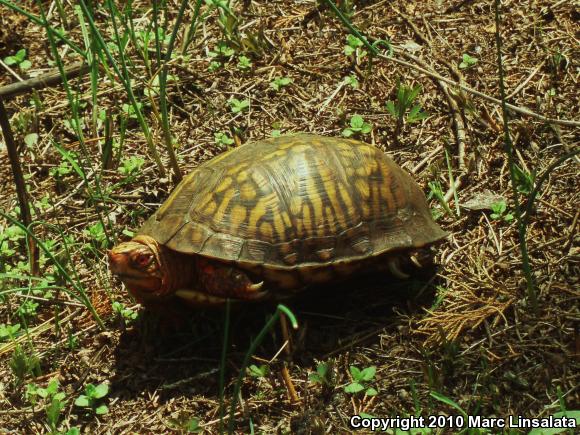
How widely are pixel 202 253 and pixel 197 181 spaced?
351 millimetres

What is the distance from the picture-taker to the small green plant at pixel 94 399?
2.70 m

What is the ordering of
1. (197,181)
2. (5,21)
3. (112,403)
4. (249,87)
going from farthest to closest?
(5,21)
(249,87)
(197,181)
(112,403)

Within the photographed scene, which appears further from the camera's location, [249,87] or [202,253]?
[249,87]

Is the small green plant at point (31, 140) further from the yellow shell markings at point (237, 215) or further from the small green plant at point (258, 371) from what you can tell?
the small green plant at point (258, 371)

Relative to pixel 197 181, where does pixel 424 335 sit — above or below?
below

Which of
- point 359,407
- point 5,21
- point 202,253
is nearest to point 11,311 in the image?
point 202,253

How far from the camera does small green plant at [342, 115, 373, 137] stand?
3.52 meters

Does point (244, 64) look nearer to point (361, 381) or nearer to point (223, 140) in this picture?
point (223, 140)

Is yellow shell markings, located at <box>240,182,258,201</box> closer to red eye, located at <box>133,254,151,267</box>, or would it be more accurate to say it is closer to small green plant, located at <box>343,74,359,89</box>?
red eye, located at <box>133,254,151,267</box>

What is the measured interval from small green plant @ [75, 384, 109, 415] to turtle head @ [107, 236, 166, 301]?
37 cm

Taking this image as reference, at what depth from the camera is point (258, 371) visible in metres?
2.68

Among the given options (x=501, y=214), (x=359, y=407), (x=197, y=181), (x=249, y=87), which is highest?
(x=249, y=87)

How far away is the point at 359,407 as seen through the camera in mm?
2590

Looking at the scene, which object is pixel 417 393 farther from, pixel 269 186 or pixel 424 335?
pixel 269 186
